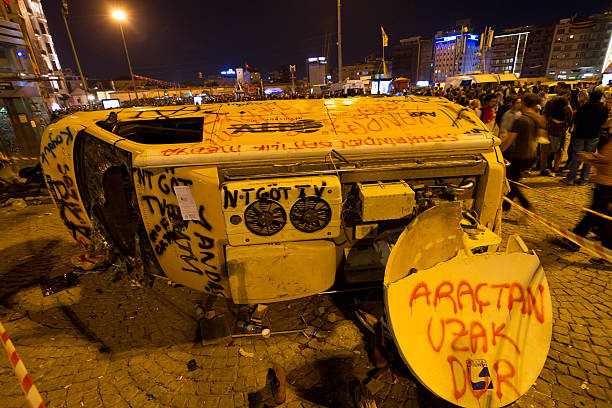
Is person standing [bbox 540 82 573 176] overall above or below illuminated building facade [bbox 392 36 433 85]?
below

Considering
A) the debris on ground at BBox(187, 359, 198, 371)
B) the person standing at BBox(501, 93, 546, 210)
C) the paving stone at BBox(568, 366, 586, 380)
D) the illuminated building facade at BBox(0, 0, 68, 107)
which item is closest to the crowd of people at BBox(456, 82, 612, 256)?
the person standing at BBox(501, 93, 546, 210)

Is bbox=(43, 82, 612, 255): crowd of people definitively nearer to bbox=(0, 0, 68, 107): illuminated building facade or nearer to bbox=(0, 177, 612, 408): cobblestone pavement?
bbox=(0, 177, 612, 408): cobblestone pavement

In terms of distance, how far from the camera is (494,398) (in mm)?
2068

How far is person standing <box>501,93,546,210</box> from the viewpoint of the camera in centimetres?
460

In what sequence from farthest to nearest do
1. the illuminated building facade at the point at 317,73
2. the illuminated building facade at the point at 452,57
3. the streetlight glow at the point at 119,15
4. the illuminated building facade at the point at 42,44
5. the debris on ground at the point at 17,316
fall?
the illuminated building facade at the point at 452,57
the illuminated building facade at the point at 317,73
the illuminated building facade at the point at 42,44
the streetlight glow at the point at 119,15
the debris on ground at the point at 17,316

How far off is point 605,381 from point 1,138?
602 inches

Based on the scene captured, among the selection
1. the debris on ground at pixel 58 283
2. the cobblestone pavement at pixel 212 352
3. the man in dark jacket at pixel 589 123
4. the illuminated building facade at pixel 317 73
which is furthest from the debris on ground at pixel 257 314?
the illuminated building facade at pixel 317 73

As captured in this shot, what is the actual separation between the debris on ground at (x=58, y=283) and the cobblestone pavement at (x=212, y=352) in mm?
85

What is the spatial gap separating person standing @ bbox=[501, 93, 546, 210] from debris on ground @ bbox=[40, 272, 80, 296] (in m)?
6.62

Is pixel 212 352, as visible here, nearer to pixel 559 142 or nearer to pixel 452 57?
pixel 559 142

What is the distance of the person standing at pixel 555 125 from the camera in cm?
670

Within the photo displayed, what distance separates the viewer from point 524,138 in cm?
463

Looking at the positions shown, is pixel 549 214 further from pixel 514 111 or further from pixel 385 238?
pixel 385 238

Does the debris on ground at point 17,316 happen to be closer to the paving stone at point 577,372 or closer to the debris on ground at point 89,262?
the debris on ground at point 89,262
